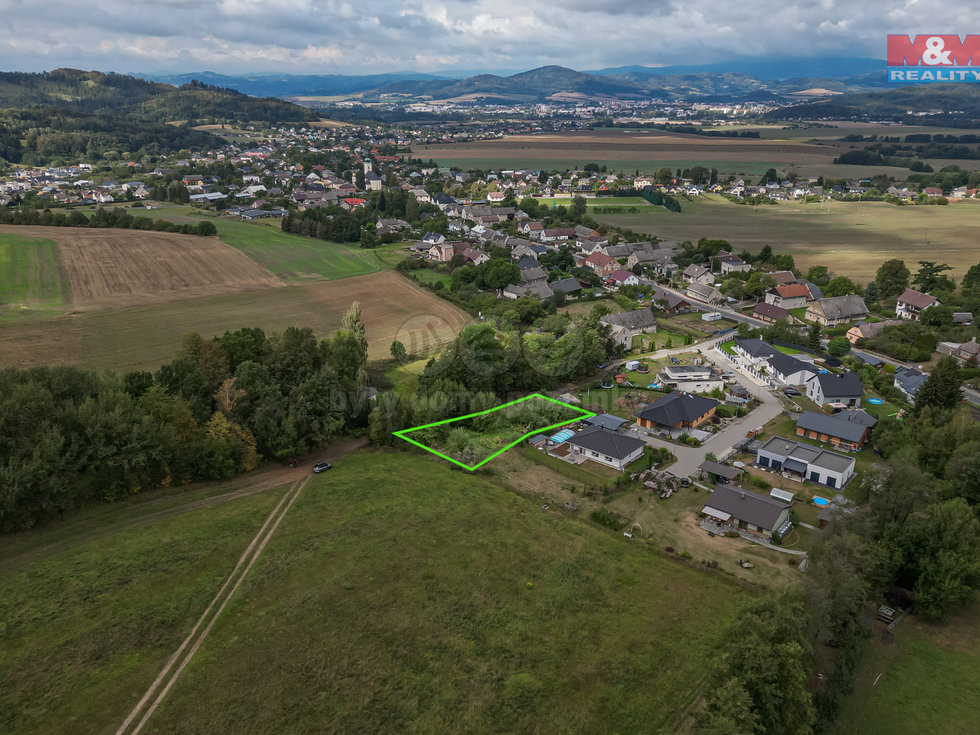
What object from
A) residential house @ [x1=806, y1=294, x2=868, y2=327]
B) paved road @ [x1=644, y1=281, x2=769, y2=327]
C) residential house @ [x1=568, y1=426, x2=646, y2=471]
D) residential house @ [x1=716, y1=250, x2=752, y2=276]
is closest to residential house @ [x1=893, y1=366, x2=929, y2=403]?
residential house @ [x1=806, y1=294, x2=868, y2=327]

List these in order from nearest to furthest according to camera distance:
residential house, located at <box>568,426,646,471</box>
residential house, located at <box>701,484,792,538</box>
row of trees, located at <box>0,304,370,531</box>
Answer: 1. row of trees, located at <box>0,304,370,531</box>
2. residential house, located at <box>701,484,792,538</box>
3. residential house, located at <box>568,426,646,471</box>

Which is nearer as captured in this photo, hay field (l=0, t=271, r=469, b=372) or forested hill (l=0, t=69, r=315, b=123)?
hay field (l=0, t=271, r=469, b=372)

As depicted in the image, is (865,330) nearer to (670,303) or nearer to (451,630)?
(670,303)

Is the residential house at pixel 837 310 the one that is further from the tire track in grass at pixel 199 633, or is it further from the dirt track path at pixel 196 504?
the tire track in grass at pixel 199 633

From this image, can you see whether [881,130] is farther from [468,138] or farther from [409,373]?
A: [409,373]

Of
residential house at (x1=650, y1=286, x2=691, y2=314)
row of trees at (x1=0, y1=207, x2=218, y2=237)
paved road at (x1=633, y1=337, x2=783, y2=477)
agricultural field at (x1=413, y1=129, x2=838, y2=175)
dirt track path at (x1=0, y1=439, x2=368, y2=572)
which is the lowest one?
paved road at (x1=633, y1=337, x2=783, y2=477)

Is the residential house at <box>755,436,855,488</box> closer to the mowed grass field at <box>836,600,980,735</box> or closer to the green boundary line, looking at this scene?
the mowed grass field at <box>836,600,980,735</box>

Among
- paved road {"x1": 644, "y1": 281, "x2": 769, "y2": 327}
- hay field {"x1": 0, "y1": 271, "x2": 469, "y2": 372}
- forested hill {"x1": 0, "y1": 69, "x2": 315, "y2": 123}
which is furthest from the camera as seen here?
forested hill {"x1": 0, "y1": 69, "x2": 315, "y2": 123}
